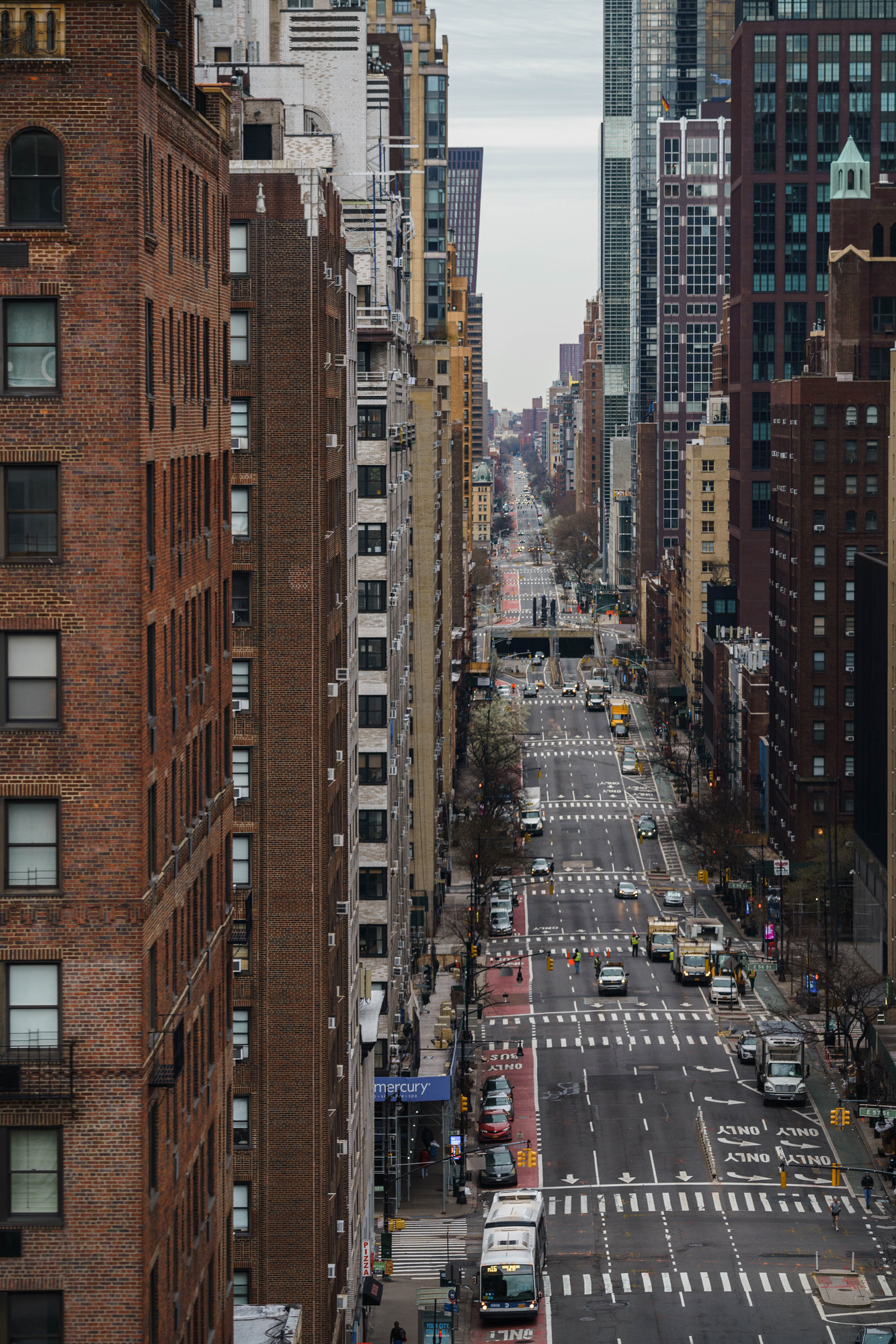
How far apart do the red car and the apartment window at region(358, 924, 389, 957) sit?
1561 centimetres

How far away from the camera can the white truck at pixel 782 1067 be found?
112250 millimetres

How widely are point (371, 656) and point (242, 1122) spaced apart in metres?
35.5

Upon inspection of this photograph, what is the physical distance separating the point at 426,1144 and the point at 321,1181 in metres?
39.1

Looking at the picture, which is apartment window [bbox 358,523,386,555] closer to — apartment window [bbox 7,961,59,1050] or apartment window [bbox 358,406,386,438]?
apartment window [bbox 358,406,386,438]

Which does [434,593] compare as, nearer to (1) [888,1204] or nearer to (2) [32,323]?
(1) [888,1204]

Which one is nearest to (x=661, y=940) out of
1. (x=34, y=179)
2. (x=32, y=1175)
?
(x=32, y=1175)

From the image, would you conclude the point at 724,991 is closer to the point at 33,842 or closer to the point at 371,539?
the point at 371,539

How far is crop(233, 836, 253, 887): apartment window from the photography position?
6456 centimetres

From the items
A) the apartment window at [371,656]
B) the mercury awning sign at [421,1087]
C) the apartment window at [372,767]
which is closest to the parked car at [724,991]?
the mercury awning sign at [421,1087]

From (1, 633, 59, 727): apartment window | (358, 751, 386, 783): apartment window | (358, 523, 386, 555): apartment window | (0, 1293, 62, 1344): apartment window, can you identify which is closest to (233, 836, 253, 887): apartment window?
(358, 751, 386, 783): apartment window

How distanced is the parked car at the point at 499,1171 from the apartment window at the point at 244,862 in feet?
136

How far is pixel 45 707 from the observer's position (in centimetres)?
3409

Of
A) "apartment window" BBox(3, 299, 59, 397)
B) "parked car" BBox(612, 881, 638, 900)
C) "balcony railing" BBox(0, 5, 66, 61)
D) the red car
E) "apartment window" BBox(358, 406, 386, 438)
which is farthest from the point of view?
"parked car" BBox(612, 881, 638, 900)

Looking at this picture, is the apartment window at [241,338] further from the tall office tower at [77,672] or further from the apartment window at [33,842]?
the apartment window at [33,842]
